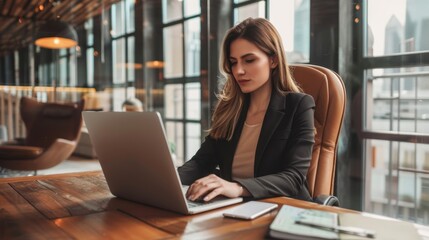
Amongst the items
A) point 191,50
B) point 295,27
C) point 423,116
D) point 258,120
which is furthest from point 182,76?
point 258,120

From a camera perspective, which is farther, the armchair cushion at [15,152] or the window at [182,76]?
the window at [182,76]

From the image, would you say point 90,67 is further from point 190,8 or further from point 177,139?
point 190,8

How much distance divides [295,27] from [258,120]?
1645 millimetres

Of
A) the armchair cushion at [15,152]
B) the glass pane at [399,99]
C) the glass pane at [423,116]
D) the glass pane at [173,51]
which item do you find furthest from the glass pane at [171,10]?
the glass pane at [423,116]

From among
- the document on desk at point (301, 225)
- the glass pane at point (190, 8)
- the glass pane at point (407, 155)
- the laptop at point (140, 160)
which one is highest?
the glass pane at point (190, 8)

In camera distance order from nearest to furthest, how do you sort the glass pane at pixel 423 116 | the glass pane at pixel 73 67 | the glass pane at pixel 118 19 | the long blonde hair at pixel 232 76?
the long blonde hair at pixel 232 76 < the glass pane at pixel 423 116 < the glass pane at pixel 118 19 < the glass pane at pixel 73 67

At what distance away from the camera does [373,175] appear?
2.63 m

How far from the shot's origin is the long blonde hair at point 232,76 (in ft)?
5.02

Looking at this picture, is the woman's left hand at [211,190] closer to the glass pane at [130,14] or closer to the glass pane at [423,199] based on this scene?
the glass pane at [423,199]

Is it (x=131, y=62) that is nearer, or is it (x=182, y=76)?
(x=182, y=76)

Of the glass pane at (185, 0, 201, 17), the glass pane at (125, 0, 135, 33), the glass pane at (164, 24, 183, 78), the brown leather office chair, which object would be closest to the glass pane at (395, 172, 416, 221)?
the brown leather office chair

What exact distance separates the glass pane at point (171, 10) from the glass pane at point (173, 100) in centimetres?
105

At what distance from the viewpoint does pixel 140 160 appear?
0.96m

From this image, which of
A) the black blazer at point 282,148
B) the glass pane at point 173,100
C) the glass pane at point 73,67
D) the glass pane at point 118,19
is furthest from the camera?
the glass pane at point 73,67
